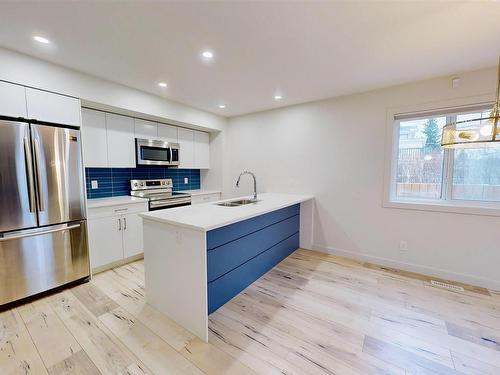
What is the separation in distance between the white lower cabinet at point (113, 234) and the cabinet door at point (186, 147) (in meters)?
1.22

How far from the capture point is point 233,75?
103 inches

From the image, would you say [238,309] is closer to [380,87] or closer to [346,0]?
[346,0]

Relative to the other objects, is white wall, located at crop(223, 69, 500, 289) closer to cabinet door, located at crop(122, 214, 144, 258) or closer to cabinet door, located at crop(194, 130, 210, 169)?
cabinet door, located at crop(194, 130, 210, 169)

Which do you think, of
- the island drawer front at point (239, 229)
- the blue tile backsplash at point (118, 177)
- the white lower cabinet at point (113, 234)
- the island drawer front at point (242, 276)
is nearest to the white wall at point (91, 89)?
the blue tile backsplash at point (118, 177)

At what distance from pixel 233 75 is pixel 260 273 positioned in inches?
94.7

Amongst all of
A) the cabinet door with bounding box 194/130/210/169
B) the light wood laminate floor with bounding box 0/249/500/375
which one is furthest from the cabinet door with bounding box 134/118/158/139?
the light wood laminate floor with bounding box 0/249/500/375

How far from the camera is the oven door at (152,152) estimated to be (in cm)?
343

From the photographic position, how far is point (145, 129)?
140 inches

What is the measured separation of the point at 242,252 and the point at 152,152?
90.2 inches

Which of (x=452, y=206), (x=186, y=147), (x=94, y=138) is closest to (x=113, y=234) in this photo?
(x=94, y=138)

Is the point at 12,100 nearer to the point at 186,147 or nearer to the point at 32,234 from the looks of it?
the point at 32,234

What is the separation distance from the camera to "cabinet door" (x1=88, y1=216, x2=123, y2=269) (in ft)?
9.09

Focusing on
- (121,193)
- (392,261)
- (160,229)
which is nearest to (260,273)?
(160,229)

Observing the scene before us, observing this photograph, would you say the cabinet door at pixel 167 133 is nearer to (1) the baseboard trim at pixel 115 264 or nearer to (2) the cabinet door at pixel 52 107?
(2) the cabinet door at pixel 52 107
